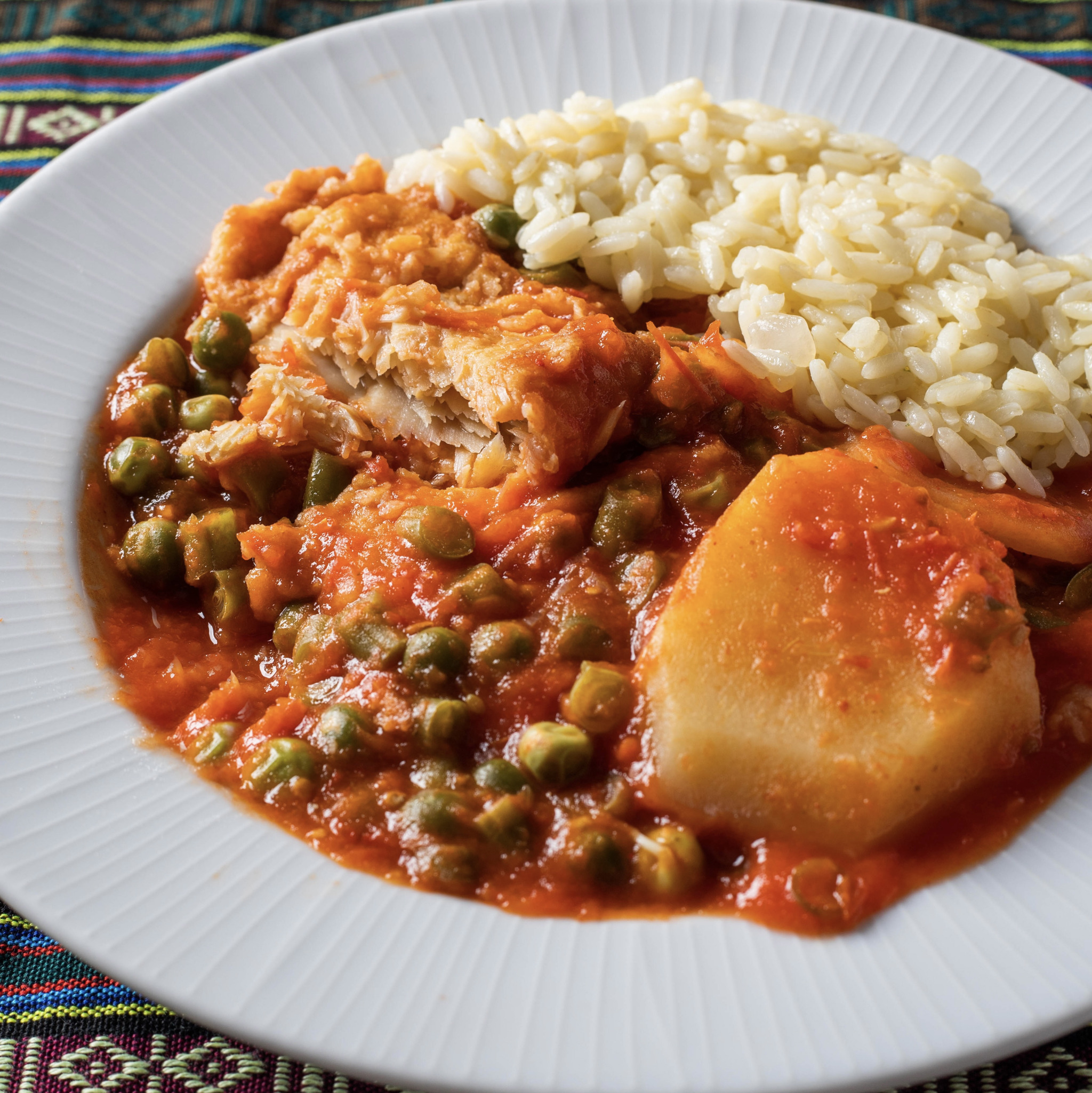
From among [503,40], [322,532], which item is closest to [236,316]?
[322,532]

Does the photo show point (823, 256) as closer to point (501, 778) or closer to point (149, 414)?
point (501, 778)

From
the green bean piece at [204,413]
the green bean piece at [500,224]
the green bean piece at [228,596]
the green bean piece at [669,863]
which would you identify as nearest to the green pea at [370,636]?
the green bean piece at [228,596]

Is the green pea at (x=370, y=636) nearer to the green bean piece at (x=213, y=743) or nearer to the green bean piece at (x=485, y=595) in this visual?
the green bean piece at (x=485, y=595)

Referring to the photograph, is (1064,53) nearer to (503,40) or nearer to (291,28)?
(503,40)

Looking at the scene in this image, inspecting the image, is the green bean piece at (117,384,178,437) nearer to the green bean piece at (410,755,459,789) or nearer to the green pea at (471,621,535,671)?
the green pea at (471,621,535,671)

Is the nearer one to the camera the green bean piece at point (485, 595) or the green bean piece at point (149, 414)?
the green bean piece at point (485, 595)

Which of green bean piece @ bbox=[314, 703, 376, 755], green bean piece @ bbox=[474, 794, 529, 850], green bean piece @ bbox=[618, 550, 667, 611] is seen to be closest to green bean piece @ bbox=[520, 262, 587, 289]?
green bean piece @ bbox=[618, 550, 667, 611]
